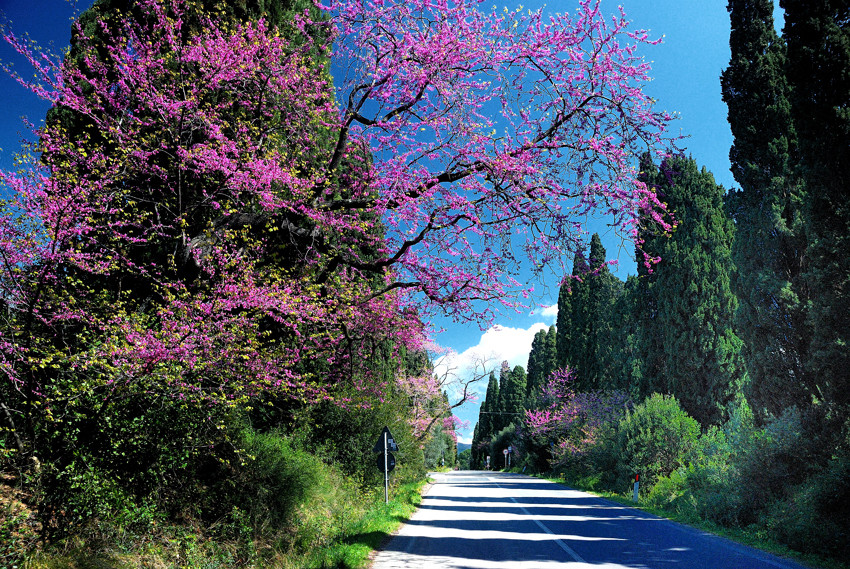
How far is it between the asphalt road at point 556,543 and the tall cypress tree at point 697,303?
9.08 metres

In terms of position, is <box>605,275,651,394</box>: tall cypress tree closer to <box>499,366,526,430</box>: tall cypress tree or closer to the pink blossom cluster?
the pink blossom cluster

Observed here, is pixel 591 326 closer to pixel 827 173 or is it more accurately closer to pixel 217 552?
pixel 827 173

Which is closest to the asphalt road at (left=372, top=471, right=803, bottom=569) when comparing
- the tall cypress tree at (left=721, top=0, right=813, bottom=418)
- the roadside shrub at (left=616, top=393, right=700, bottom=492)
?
the tall cypress tree at (left=721, top=0, right=813, bottom=418)

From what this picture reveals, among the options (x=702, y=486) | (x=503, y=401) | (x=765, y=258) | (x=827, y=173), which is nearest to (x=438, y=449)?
(x=503, y=401)

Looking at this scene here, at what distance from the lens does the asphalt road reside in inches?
343

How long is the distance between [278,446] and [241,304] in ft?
12.8

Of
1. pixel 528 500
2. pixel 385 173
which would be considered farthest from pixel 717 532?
pixel 385 173

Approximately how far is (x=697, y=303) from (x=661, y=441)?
A: 6.89 metres

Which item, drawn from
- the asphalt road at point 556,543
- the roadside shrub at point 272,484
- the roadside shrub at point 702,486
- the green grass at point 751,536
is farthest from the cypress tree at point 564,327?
the roadside shrub at point 272,484

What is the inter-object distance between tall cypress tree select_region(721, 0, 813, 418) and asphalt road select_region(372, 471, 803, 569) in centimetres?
504

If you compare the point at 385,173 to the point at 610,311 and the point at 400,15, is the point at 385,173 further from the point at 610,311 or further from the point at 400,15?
the point at 610,311

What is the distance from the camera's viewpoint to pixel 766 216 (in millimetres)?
15805

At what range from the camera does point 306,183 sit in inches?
368

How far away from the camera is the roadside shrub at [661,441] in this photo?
21.2 meters
